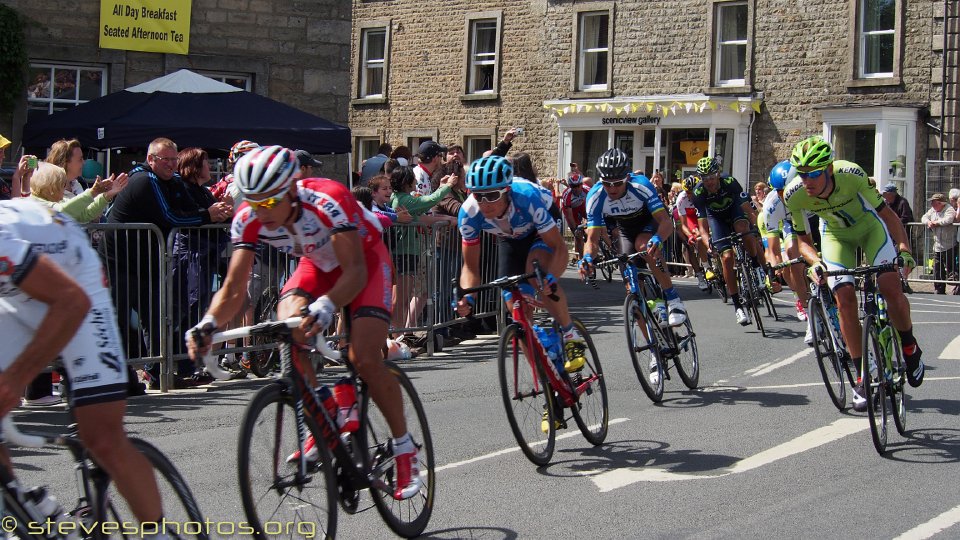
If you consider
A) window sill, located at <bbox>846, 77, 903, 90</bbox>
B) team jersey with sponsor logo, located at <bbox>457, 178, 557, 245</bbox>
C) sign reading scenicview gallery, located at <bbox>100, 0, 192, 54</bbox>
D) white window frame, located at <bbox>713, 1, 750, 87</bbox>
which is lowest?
team jersey with sponsor logo, located at <bbox>457, 178, 557, 245</bbox>

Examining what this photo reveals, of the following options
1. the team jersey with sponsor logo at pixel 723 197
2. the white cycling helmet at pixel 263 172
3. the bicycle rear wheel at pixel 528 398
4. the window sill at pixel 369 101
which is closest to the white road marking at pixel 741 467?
the bicycle rear wheel at pixel 528 398

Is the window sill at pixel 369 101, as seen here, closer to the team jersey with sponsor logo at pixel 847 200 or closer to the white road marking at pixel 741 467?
the team jersey with sponsor logo at pixel 847 200

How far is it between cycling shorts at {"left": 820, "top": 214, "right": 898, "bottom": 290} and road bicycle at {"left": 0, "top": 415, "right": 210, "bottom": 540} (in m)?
5.70

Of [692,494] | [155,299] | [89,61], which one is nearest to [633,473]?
[692,494]

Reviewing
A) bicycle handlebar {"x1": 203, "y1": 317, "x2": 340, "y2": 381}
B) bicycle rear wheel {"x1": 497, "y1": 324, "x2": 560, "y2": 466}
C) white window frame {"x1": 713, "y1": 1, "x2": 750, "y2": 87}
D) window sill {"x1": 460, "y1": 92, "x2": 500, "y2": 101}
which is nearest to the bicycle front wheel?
bicycle handlebar {"x1": 203, "y1": 317, "x2": 340, "y2": 381}

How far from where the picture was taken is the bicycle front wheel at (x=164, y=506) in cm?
451

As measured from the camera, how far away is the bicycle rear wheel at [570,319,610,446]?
8.13 meters

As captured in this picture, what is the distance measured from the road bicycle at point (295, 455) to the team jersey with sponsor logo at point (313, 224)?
56 centimetres

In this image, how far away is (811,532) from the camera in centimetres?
613

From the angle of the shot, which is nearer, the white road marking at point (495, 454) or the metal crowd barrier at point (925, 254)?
the white road marking at point (495, 454)

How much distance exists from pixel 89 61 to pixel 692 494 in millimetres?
13819

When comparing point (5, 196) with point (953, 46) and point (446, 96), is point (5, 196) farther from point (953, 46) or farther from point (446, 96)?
point (446, 96)

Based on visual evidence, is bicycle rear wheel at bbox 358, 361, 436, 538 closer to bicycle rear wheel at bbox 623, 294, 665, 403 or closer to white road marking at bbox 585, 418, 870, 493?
white road marking at bbox 585, 418, 870, 493

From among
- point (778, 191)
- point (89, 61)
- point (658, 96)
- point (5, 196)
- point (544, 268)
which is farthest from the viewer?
point (658, 96)
